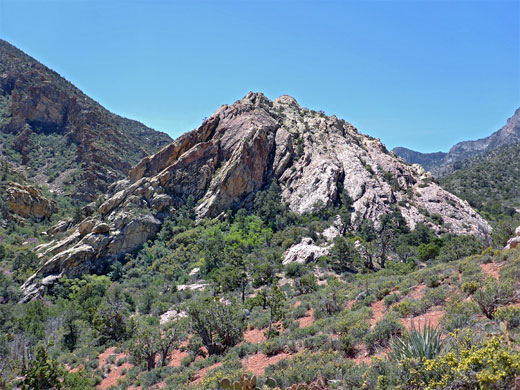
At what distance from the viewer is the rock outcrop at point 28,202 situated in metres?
51.0

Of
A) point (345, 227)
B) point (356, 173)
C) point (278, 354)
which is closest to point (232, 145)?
point (356, 173)

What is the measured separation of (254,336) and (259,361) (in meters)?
3.68

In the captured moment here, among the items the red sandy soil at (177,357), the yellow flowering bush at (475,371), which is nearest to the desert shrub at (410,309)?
the yellow flowering bush at (475,371)

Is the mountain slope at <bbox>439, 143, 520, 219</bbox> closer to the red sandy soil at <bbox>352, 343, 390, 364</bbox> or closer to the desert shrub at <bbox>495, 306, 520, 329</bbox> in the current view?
the desert shrub at <bbox>495, 306, 520, 329</bbox>

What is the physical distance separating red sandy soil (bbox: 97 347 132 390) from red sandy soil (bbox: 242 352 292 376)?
6439 millimetres

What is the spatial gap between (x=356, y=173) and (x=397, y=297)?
36.3 meters

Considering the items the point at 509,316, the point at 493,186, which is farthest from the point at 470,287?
the point at 493,186

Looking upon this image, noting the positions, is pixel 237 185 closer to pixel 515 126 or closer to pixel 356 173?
pixel 356 173

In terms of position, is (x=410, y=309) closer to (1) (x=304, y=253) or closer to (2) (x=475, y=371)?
(2) (x=475, y=371)

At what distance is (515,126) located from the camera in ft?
532

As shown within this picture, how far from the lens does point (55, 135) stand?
8300 centimetres

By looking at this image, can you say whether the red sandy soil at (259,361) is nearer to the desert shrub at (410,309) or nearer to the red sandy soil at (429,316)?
the red sandy soil at (429,316)

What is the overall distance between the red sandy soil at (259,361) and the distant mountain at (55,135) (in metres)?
71.4

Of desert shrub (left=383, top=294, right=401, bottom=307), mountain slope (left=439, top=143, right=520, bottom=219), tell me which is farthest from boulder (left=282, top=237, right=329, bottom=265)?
mountain slope (left=439, top=143, right=520, bottom=219)
